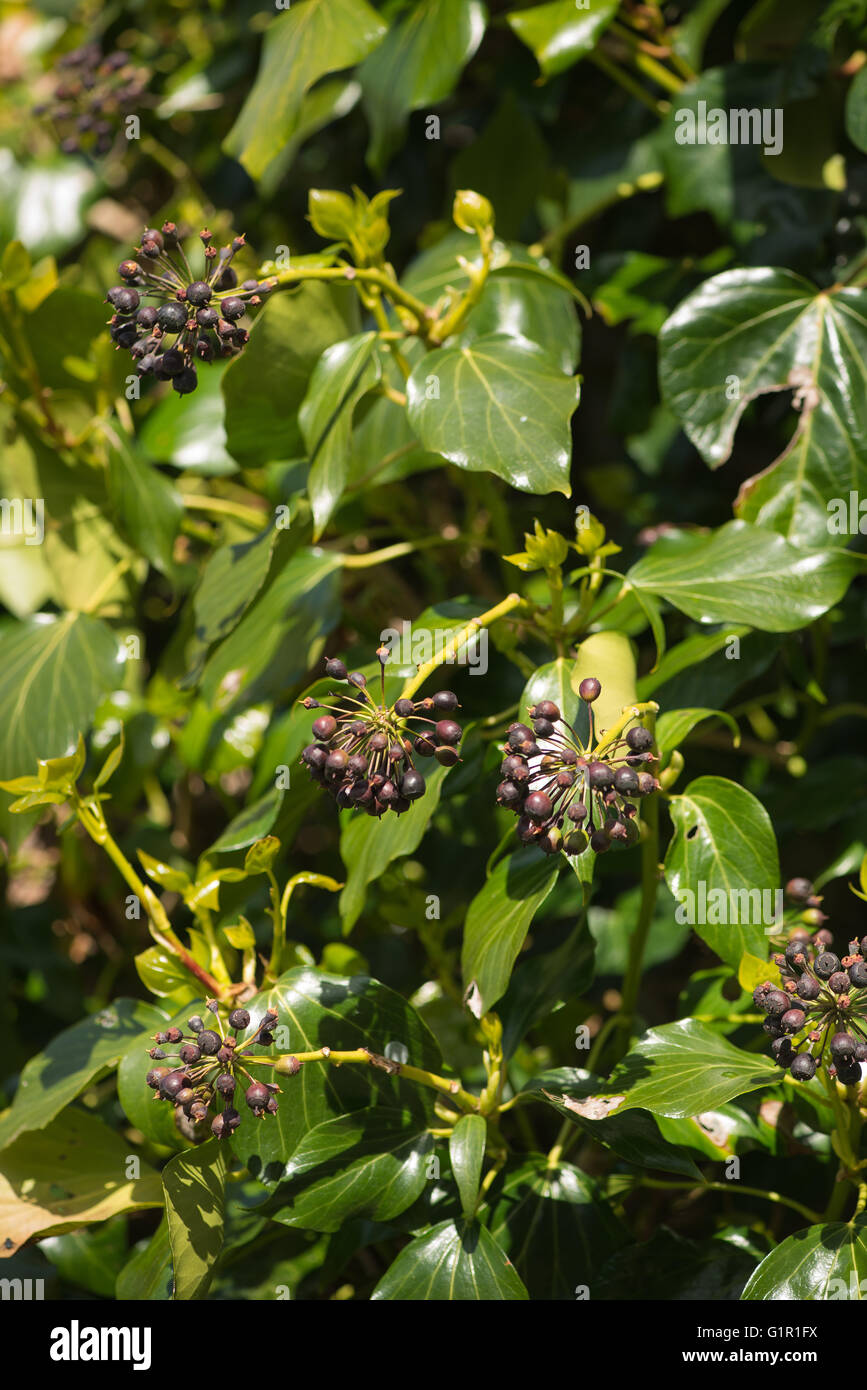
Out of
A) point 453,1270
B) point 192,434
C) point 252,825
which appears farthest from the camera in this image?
point 192,434

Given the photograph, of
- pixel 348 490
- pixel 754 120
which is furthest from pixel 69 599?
pixel 754 120

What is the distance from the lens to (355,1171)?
1127 mm

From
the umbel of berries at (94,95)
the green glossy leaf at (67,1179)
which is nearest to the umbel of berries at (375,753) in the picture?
the green glossy leaf at (67,1179)

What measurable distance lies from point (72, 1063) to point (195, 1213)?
0.33 m

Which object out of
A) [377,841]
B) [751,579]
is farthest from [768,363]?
[377,841]

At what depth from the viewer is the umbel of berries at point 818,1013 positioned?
3.05ft

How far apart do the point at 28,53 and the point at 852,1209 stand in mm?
2633

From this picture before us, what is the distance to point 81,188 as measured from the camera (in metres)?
2.18

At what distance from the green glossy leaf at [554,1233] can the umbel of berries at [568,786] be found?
0.48 metres

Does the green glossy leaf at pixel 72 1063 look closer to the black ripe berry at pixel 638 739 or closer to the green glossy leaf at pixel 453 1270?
the green glossy leaf at pixel 453 1270

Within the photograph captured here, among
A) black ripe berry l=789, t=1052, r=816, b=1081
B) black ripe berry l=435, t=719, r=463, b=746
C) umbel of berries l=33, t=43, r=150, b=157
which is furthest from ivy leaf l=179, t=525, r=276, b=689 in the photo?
umbel of berries l=33, t=43, r=150, b=157

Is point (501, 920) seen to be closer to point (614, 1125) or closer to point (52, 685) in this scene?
point (614, 1125)

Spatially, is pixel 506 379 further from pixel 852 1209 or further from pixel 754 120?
pixel 852 1209

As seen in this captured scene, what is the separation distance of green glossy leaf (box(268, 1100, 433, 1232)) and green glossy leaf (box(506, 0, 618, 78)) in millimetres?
1252
